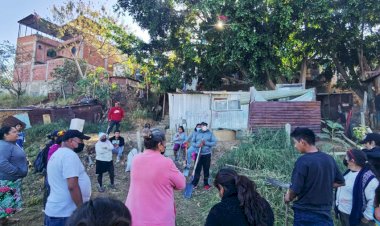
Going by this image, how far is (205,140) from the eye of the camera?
7.33 metres

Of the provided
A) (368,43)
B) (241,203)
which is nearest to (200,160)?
(241,203)

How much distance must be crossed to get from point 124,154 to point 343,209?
333 inches

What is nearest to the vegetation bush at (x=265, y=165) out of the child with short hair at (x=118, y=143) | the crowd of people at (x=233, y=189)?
the crowd of people at (x=233, y=189)

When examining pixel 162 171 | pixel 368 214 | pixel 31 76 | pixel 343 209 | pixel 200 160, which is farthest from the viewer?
pixel 31 76

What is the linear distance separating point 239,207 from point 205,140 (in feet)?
17.1

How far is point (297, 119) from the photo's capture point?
12.1 metres

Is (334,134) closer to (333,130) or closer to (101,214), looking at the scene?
(333,130)

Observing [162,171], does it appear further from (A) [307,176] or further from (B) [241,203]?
(A) [307,176]

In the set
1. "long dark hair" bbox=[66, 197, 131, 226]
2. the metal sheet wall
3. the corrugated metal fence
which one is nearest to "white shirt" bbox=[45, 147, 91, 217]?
"long dark hair" bbox=[66, 197, 131, 226]

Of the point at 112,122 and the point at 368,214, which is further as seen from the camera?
the point at 112,122

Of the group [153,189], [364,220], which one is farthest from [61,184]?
[364,220]

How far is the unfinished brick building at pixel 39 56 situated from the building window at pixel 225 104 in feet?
44.5

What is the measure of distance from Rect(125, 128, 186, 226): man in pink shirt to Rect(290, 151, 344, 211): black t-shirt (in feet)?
3.66

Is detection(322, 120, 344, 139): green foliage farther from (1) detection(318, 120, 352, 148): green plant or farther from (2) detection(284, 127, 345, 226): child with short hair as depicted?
(2) detection(284, 127, 345, 226): child with short hair
